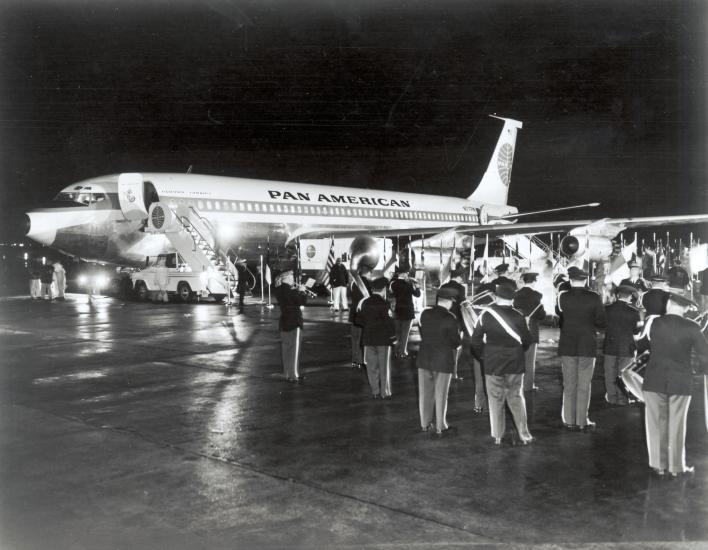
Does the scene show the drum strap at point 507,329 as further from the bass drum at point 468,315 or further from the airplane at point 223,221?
the airplane at point 223,221

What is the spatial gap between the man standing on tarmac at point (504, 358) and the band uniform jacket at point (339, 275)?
12649 millimetres

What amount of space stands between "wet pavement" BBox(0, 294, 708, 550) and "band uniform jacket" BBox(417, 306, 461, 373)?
0.78 m

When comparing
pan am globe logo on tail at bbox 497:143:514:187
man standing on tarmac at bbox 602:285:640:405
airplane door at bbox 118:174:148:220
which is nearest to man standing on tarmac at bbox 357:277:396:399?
man standing on tarmac at bbox 602:285:640:405

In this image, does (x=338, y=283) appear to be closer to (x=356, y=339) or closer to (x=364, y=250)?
(x=364, y=250)

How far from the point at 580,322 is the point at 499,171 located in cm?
3058

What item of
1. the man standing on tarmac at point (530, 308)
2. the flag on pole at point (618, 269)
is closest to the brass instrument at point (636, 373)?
the man standing on tarmac at point (530, 308)

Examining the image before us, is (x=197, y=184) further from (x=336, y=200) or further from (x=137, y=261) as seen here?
(x=336, y=200)

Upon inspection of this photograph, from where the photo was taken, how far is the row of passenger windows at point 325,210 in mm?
22594

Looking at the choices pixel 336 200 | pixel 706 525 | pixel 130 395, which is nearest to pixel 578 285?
pixel 706 525

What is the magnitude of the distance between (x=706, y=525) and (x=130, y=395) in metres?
6.86

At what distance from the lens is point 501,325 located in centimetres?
618

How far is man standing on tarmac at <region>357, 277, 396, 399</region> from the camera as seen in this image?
8.12 m

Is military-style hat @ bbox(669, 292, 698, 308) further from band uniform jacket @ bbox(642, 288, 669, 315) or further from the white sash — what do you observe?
band uniform jacket @ bbox(642, 288, 669, 315)

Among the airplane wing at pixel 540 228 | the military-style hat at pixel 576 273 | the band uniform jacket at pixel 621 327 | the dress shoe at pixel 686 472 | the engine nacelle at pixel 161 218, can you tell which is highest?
the engine nacelle at pixel 161 218
